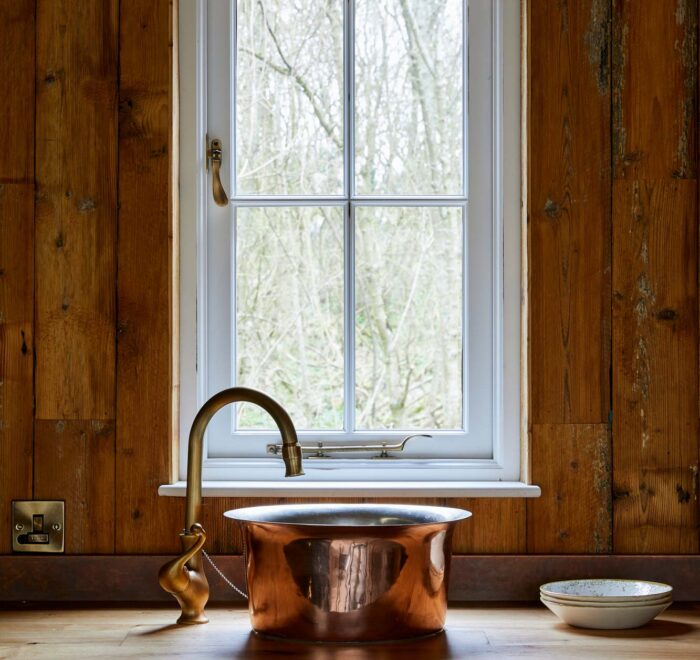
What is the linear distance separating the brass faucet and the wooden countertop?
4 cm

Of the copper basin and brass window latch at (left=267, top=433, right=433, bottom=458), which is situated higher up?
brass window latch at (left=267, top=433, right=433, bottom=458)

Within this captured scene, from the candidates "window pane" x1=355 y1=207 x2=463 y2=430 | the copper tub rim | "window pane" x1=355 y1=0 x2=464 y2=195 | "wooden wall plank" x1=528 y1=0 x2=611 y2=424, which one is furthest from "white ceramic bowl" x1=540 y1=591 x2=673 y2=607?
"window pane" x1=355 y1=0 x2=464 y2=195

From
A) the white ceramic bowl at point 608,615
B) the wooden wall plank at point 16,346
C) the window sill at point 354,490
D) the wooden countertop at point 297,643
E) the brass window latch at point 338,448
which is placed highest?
the wooden wall plank at point 16,346

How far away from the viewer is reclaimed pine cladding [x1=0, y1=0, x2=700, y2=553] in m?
1.78

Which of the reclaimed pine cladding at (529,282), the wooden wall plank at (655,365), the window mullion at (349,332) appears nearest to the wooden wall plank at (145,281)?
the reclaimed pine cladding at (529,282)

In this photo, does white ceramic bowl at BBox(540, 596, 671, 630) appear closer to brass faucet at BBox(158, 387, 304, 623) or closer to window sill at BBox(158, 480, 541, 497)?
window sill at BBox(158, 480, 541, 497)

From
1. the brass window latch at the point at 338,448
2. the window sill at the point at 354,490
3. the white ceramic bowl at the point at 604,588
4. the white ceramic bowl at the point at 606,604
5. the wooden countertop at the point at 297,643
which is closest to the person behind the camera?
the wooden countertop at the point at 297,643

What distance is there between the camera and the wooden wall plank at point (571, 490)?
178 centimetres

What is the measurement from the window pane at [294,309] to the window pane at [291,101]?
0.07 meters

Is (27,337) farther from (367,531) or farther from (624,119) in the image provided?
(624,119)

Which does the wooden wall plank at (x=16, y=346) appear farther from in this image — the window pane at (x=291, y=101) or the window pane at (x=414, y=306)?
the window pane at (x=414, y=306)

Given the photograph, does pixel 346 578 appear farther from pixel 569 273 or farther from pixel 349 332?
pixel 569 273

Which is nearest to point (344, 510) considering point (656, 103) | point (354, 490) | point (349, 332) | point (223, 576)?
point (354, 490)

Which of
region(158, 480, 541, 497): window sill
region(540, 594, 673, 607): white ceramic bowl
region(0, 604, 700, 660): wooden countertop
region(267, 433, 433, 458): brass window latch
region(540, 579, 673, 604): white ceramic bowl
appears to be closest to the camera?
region(0, 604, 700, 660): wooden countertop
